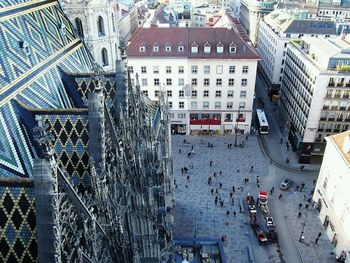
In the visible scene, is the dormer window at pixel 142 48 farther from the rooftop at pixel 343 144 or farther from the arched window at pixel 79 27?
the rooftop at pixel 343 144

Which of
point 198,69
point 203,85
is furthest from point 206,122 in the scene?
point 198,69

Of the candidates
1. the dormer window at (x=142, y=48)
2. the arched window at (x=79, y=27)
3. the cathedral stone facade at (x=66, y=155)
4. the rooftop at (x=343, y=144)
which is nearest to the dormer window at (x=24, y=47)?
the cathedral stone facade at (x=66, y=155)

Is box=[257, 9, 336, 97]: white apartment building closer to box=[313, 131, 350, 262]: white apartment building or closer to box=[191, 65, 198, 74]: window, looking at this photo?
box=[191, 65, 198, 74]: window

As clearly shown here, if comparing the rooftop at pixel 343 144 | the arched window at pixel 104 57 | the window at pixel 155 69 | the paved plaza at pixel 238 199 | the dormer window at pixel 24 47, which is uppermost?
the dormer window at pixel 24 47

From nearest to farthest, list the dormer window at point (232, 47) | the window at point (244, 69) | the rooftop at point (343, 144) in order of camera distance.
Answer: the rooftop at point (343, 144), the dormer window at point (232, 47), the window at point (244, 69)

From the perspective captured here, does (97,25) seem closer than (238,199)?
Yes

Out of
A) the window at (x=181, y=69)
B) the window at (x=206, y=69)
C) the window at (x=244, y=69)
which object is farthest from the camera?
the window at (x=181, y=69)

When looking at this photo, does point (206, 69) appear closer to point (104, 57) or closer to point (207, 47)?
point (207, 47)

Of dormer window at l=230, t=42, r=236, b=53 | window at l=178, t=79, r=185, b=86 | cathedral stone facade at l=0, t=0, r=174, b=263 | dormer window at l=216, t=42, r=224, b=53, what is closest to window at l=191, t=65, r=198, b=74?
window at l=178, t=79, r=185, b=86
